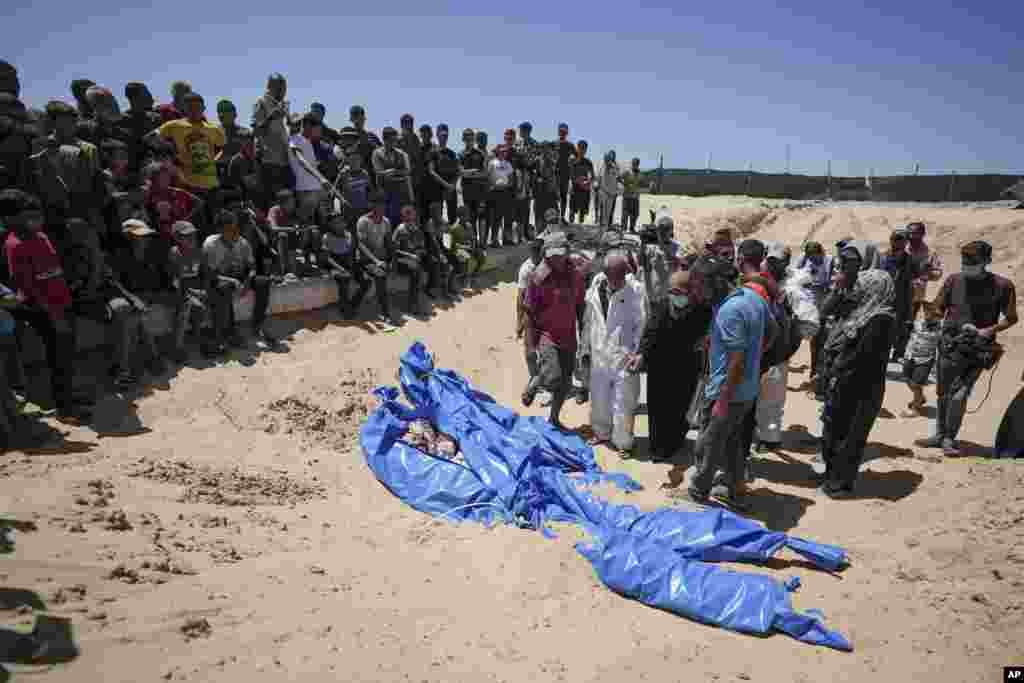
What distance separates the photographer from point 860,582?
3.75m

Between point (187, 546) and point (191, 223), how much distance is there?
440 cm

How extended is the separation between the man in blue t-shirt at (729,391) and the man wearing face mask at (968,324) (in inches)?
103

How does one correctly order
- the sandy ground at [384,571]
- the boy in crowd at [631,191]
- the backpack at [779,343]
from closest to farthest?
the sandy ground at [384,571] → the backpack at [779,343] → the boy in crowd at [631,191]

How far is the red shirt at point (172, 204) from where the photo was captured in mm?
6629

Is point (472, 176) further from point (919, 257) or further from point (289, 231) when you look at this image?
point (919, 257)

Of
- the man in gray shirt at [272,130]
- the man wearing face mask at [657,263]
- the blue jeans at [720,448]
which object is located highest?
the man in gray shirt at [272,130]

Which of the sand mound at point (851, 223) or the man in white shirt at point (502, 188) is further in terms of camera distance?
the sand mound at point (851, 223)

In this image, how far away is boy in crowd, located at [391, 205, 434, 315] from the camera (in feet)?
29.5

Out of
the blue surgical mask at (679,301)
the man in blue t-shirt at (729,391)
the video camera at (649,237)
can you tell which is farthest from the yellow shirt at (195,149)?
the man in blue t-shirt at (729,391)

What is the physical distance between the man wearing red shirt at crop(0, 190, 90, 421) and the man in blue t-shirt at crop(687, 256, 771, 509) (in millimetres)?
5112

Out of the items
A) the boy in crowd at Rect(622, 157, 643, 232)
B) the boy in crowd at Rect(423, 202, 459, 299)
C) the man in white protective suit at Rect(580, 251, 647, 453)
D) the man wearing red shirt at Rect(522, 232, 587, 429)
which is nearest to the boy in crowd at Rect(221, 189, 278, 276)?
the boy in crowd at Rect(423, 202, 459, 299)

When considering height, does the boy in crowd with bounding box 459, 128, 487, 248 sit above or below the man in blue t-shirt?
above

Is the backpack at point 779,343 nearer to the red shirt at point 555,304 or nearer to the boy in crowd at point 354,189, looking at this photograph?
the red shirt at point 555,304

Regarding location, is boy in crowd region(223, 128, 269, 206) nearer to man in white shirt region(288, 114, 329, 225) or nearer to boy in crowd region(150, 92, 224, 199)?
boy in crowd region(150, 92, 224, 199)
